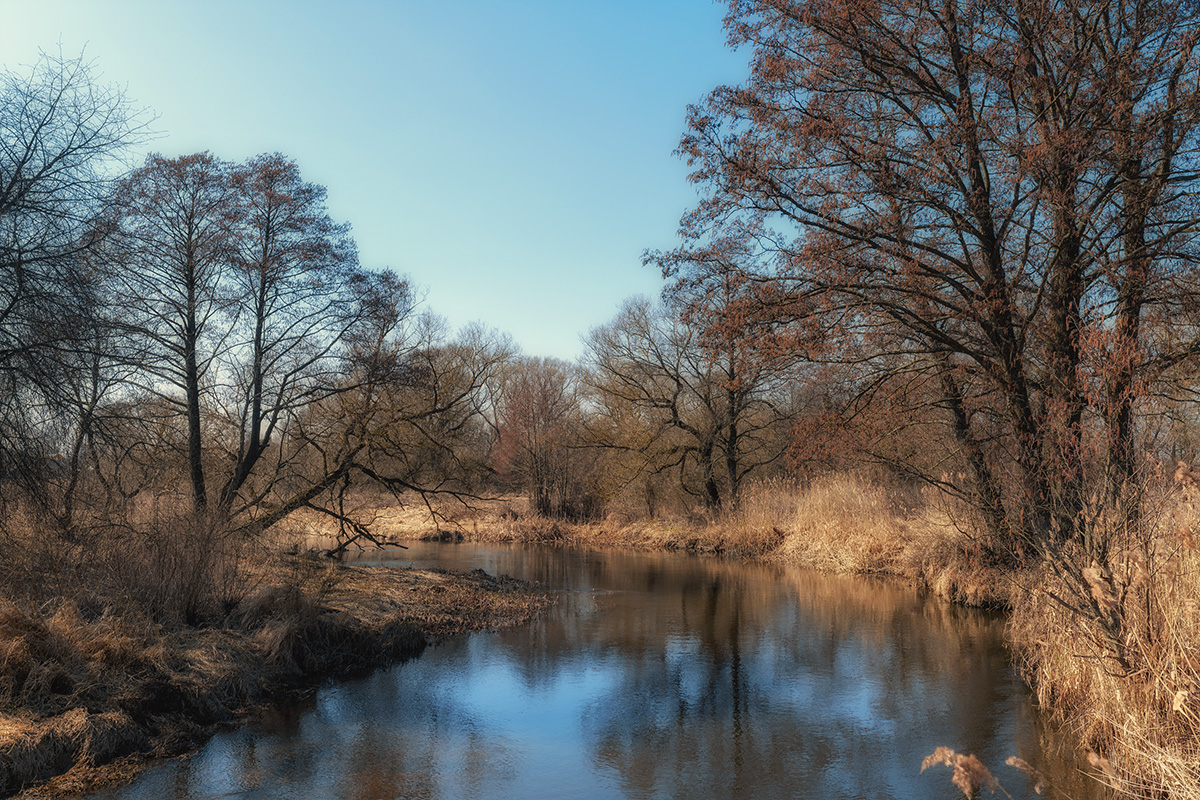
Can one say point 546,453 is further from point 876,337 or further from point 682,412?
point 876,337

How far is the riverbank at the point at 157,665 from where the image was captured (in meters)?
6.73

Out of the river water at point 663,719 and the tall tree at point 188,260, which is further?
the tall tree at point 188,260

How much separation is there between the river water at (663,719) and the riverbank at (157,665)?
437 mm

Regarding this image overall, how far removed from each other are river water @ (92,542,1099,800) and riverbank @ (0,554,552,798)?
44 cm

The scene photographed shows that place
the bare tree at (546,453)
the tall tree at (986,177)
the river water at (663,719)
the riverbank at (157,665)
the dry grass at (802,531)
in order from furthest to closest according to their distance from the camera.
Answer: the bare tree at (546,453) → the dry grass at (802,531) → the tall tree at (986,177) → the river water at (663,719) → the riverbank at (157,665)

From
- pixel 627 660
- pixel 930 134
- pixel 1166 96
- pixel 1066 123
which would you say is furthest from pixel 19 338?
pixel 1166 96

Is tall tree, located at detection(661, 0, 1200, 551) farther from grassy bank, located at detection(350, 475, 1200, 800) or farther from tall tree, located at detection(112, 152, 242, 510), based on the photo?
tall tree, located at detection(112, 152, 242, 510)

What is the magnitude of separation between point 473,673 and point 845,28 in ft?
35.2

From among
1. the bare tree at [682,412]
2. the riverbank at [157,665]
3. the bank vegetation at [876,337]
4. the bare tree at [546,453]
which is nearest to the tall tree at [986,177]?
the bank vegetation at [876,337]

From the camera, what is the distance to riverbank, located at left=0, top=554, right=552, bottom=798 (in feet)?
22.1

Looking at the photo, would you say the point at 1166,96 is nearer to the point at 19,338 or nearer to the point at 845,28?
the point at 845,28

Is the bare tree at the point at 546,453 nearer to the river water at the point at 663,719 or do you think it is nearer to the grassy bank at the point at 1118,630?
the grassy bank at the point at 1118,630

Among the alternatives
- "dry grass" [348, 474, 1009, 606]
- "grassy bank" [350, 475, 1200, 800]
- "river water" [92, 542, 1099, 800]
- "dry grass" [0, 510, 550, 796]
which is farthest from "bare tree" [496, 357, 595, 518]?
"dry grass" [0, 510, 550, 796]

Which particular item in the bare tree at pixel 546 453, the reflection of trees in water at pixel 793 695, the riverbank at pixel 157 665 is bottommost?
the reflection of trees in water at pixel 793 695
